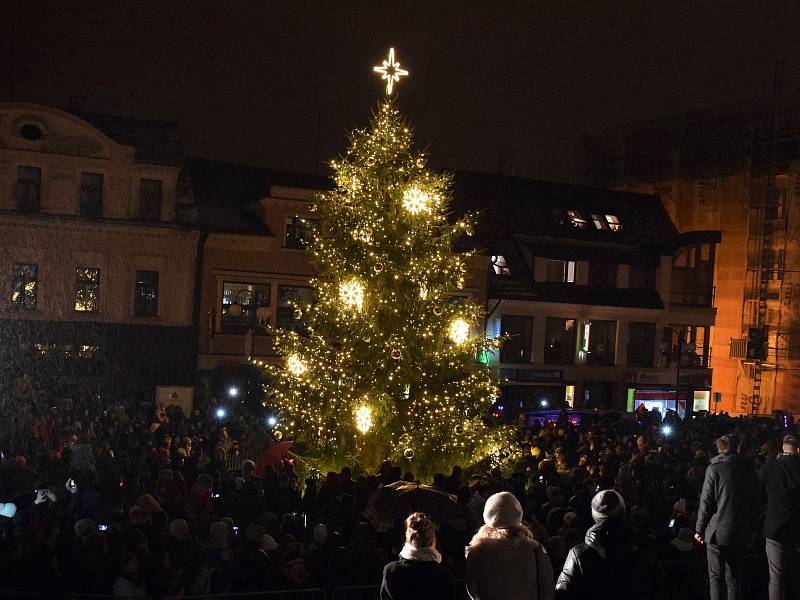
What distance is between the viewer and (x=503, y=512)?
21.4 ft

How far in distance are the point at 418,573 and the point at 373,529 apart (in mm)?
4746

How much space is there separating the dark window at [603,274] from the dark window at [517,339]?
431 centimetres

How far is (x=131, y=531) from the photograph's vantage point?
977cm

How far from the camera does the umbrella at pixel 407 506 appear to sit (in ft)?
38.3

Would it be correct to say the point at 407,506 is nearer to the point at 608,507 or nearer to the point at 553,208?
the point at 608,507

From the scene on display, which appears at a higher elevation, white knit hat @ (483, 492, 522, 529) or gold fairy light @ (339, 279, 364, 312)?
gold fairy light @ (339, 279, 364, 312)

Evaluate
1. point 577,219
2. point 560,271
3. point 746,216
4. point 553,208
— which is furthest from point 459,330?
point 746,216

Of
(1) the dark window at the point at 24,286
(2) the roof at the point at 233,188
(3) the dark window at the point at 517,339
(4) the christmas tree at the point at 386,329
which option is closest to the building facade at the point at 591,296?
(3) the dark window at the point at 517,339

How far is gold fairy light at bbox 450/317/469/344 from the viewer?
18.2 meters

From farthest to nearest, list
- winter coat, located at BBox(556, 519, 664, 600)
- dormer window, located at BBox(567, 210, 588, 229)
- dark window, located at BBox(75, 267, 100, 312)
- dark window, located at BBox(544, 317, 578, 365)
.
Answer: dormer window, located at BBox(567, 210, 588, 229) → dark window, located at BBox(544, 317, 578, 365) → dark window, located at BBox(75, 267, 100, 312) → winter coat, located at BBox(556, 519, 664, 600)

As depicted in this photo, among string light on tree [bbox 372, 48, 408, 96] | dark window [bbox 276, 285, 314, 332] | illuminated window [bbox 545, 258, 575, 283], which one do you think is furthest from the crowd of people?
illuminated window [bbox 545, 258, 575, 283]

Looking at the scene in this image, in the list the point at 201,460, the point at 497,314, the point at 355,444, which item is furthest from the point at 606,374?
the point at 201,460

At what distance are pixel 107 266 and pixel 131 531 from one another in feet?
82.2

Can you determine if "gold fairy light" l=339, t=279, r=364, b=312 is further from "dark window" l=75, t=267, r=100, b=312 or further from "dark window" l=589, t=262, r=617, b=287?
"dark window" l=589, t=262, r=617, b=287
